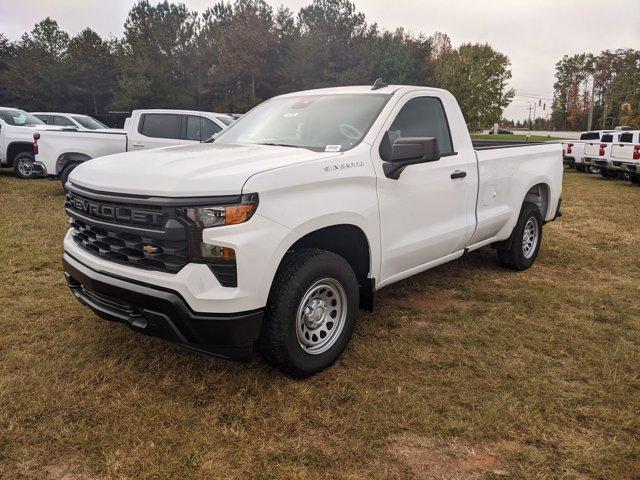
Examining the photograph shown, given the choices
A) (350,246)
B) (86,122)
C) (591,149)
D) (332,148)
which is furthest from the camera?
(591,149)

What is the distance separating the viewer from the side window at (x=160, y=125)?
1022 centimetres

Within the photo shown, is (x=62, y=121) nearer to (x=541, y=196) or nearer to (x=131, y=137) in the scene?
(x=131, y=137)

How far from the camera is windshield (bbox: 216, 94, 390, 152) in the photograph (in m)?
3.72

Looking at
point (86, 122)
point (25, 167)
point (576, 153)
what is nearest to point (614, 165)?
point (576, 153)

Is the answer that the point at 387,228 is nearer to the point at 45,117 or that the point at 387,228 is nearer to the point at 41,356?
the point at 41,356

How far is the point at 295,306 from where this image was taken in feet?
9.97

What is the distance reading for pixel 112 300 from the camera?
3043 mm

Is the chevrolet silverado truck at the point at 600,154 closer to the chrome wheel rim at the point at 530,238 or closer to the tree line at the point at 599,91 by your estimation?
the chrome wheel rim at the point at 530,238

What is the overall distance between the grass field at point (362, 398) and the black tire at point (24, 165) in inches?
390

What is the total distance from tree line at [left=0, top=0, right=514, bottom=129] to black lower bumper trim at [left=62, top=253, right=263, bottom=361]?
44.5 metres

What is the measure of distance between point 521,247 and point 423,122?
7.25ft

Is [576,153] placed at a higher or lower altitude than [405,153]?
lower

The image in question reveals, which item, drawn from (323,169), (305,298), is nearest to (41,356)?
(305,298)

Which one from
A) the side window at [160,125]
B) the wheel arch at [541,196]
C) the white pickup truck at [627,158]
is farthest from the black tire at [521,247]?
the white pickup truck at [627,158]
